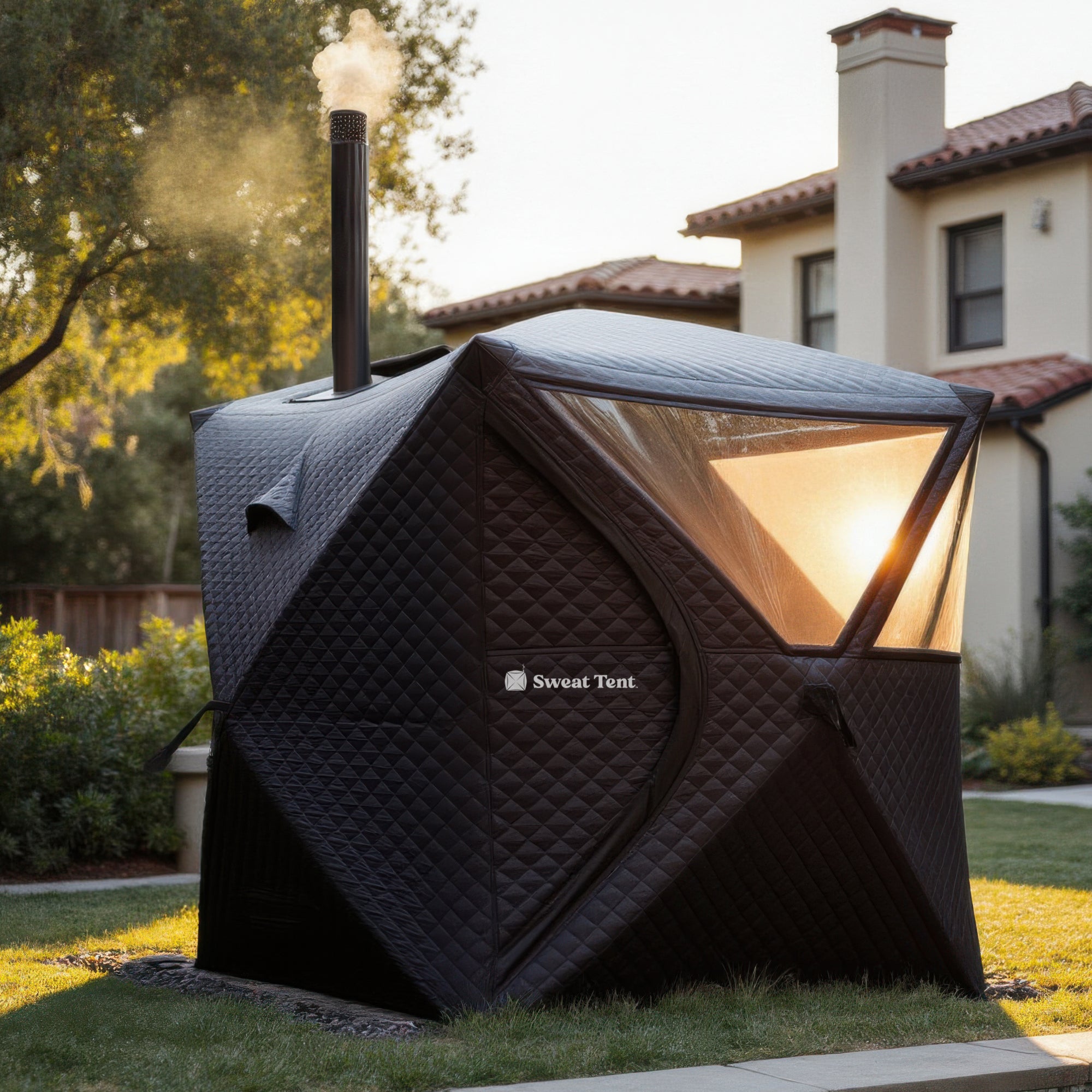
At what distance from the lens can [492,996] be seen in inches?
228

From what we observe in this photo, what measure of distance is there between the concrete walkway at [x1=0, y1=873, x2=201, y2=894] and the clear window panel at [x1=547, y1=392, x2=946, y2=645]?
451cm

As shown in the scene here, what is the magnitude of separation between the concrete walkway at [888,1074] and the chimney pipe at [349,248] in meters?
3.97

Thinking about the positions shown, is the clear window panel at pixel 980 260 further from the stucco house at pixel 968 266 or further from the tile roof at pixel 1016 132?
the tile roof at pixel 1016 132

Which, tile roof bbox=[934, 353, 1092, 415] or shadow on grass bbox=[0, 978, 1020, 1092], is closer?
shadow on grass bbox=[0, 978, 1020, 1092]

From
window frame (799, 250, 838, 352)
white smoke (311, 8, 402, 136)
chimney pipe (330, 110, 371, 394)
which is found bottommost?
chimney pipe (330, 110, 371, 394)

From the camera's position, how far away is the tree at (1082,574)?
16984mm

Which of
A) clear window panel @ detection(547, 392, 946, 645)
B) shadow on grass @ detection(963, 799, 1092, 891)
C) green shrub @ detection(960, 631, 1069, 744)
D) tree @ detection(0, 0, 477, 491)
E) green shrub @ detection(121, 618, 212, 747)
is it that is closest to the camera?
clear window panel @ detection(547, 392, 946, 645)

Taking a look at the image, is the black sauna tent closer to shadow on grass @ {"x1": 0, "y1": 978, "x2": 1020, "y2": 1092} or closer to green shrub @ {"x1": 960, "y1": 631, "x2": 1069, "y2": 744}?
shadow on grass @ {"x1": 0, "y1": 978, "x2": 1020, "y2": 1092}

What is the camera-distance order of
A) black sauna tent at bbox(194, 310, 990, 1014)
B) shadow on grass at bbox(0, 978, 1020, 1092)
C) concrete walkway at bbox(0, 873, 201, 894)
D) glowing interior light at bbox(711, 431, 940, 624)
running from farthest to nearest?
concrete walkway at bbox(0, 873, 201, 894) < glowing interior light at bbox(711, 431, 940, 624) < black sauna tent at bbox(194, 310, 990, 1014) < shadow on grass at bbox(0, 978, 1020, 1092)

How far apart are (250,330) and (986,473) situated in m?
8.08

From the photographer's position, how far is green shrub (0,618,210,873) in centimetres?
1013

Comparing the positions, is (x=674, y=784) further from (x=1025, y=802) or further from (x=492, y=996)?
(x=1025, y=802)

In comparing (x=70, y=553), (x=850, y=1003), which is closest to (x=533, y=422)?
(x=850, y=1003)

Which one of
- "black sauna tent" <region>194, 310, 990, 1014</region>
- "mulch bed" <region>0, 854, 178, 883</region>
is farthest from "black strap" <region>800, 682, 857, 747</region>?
"mulch bed" <region>0, 854, 178, 883</region>
